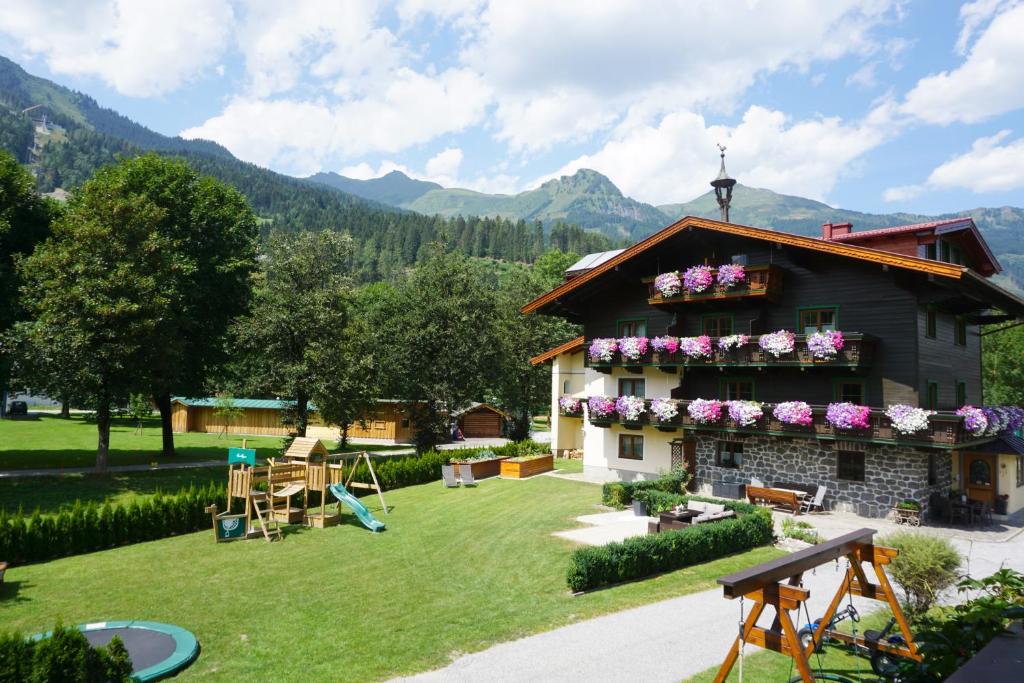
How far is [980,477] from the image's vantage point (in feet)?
85.5

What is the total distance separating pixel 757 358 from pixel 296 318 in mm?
23417

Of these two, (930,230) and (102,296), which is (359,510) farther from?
(930,230)

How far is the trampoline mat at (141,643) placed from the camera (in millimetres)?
10391

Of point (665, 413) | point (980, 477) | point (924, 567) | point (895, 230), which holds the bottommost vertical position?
point (980, 477)

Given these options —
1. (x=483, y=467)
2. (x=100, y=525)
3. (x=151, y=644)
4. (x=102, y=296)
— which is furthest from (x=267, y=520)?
(x=483, y=467)

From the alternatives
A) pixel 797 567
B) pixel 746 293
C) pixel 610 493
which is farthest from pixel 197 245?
pixel 797 567

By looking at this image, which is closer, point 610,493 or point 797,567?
point 797,567

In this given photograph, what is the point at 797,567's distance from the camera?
7430 mm

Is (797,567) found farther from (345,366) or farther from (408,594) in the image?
(345,366)

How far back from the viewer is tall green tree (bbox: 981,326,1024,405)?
5137 cm

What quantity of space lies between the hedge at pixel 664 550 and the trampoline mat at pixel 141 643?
8.16 metres

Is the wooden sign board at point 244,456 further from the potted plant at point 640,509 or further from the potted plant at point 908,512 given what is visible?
the potted plant at point 908,512

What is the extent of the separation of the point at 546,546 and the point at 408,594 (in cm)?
535

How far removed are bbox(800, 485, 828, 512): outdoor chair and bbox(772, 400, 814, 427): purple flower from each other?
2838 mm
